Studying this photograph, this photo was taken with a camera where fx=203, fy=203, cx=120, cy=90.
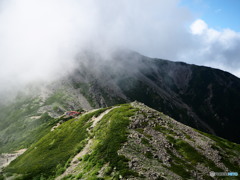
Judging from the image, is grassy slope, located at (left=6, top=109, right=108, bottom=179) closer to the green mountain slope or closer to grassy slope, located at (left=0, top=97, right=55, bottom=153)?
the green mountain slope

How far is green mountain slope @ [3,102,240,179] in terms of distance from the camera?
108ft

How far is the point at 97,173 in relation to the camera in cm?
3197

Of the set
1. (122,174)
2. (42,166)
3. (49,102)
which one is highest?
(49,102)

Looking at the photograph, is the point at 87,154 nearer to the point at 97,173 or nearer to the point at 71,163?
the point at 71,163

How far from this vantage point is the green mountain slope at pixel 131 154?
33.0m

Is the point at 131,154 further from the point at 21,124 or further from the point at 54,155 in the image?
the point at 21,124

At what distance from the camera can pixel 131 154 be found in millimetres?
36656

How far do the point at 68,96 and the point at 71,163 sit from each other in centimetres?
14868

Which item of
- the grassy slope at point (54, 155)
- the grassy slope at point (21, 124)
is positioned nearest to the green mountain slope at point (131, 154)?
the grassy slope at point (54, 155)

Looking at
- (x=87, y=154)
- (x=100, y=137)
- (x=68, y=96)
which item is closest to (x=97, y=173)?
(x=87, y=154)

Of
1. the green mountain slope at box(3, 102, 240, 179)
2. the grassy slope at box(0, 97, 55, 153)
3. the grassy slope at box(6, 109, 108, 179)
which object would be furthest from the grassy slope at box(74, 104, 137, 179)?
the grassy slope at box(0, 97, 55, 153)

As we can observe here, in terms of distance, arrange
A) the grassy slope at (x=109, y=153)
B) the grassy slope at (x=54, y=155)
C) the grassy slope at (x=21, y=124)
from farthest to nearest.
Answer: the grassy slope at (x=21, y=124) < the grassy slope at (x=54, y=155) < the grassy slope at (x=109, y=153)

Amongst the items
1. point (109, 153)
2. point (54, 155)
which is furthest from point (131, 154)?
point (54, 155)

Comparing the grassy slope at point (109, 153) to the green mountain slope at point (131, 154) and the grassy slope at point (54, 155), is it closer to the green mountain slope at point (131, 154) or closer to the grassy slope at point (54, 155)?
the green mountain slope at point (131, 154)
